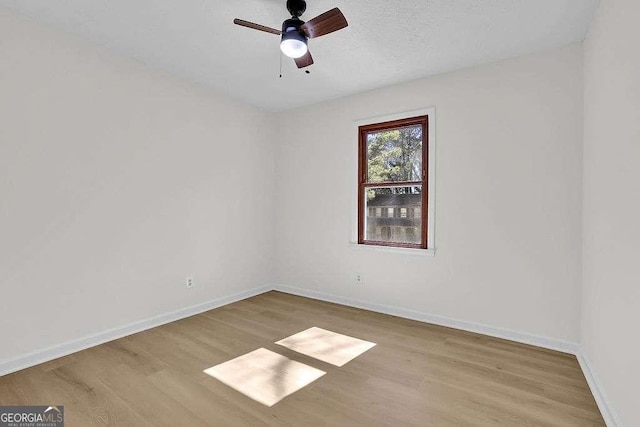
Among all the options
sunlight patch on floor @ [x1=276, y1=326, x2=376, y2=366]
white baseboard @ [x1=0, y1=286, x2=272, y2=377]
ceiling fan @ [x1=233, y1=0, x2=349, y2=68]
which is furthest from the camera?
sunlight patch on floor @ [x1=276, y1=326, x2=376, y2=366]

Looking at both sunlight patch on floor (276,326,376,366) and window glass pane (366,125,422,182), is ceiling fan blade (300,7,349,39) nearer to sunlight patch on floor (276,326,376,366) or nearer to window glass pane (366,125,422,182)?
window glass pane (366,125,422,182)

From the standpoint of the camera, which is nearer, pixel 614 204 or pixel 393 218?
pixel 614 204

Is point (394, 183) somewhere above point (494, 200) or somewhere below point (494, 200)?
above

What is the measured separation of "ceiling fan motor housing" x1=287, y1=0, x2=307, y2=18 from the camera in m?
2.17

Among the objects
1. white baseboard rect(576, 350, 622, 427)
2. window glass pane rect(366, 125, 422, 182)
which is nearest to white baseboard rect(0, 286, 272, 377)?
window glass pane rect(366, 125, 422, 182)

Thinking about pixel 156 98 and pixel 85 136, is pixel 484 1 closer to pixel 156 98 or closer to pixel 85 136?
pixel 156 98

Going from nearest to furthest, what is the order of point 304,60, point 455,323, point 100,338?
point 304,60
point 100,338
point 455,323

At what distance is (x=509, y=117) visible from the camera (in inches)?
117

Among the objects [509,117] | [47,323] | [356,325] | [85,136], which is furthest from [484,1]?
[47,323]

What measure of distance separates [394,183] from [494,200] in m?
1.13

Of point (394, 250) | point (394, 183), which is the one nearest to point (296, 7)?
point (394, 183)

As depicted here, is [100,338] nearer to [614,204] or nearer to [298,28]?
[298,28]

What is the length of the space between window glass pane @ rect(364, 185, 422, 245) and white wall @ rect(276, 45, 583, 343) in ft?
0.80

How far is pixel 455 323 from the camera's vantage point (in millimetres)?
3297
